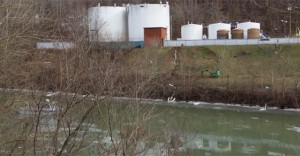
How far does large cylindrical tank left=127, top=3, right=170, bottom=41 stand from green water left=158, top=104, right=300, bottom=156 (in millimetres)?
19881

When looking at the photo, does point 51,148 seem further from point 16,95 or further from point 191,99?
point 191,99

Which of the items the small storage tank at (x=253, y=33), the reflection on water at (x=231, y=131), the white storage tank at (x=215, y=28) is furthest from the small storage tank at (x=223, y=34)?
the reflection on water at (x=231, y=131)

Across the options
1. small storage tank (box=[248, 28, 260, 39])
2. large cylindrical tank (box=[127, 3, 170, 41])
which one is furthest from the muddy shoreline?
small storage tank (box=[248, 28, 260, 39])

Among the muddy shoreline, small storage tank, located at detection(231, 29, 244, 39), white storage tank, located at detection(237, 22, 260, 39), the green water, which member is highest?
white storage tank, located at detection(237, 22, 260, 39)

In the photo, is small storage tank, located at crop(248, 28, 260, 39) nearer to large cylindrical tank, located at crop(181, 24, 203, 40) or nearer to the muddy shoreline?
large cylindrical tank, located at crop(181, 24, 203, 40)

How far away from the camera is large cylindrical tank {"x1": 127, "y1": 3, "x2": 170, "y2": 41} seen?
4466 cm

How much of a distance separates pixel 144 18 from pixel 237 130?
2732 cm

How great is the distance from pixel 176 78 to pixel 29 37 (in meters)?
26.9

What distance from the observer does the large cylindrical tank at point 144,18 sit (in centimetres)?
4466

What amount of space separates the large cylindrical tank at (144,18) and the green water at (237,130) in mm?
19881

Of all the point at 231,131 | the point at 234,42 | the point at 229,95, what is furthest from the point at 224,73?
the point at 231,131

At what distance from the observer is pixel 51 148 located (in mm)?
5719

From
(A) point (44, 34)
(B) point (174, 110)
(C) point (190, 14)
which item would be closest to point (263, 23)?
(C) point (190, 14)

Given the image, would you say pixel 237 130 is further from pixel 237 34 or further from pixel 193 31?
pixel 193 31
